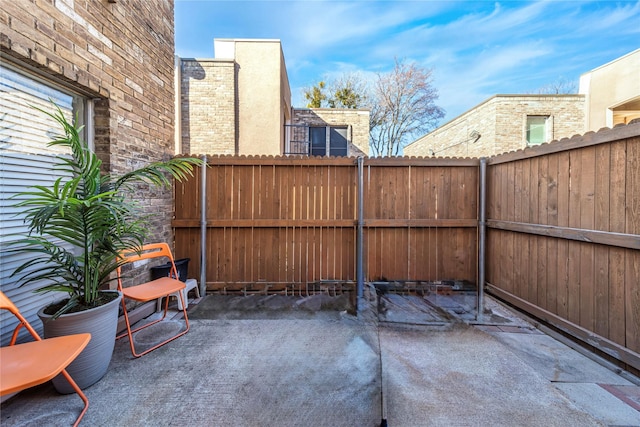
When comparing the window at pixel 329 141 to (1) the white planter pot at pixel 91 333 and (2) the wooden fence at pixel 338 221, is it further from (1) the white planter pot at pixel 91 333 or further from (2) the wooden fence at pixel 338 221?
(1) the white planter pot at pixel 91 333

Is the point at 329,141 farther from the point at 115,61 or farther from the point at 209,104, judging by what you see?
the point at 115,61

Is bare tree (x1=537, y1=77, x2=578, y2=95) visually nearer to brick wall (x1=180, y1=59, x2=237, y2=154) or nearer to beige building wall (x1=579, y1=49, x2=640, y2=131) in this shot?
beige building wall (x1=579, y1=49, x2=640, y2=131)

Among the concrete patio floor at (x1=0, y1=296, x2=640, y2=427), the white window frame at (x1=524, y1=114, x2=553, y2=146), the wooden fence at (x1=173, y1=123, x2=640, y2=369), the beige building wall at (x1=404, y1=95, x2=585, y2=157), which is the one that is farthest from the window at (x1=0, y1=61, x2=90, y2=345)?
the white window frame at (x1=524, y1=114, x2=553, y2=146)

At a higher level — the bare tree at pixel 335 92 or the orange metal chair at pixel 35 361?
the bare tree at pixel 335 92

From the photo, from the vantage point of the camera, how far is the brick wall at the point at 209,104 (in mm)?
6812

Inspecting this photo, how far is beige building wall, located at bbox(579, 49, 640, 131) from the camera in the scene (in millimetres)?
7785

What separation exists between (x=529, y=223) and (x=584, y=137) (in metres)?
1.03

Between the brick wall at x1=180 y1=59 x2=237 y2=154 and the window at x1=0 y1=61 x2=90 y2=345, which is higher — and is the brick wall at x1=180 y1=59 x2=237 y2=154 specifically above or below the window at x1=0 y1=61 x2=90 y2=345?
above

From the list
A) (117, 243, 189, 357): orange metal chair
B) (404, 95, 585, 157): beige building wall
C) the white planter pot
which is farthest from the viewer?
(404, 95, 585, 157): beige building wall

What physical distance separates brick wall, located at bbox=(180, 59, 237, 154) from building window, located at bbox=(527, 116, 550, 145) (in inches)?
397

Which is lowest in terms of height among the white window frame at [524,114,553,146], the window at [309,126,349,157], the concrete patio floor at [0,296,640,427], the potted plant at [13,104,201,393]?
the concrete patio floor at [0,296,640,427]

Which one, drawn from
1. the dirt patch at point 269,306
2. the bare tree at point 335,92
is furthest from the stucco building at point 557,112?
the dirt patch at point 269,306

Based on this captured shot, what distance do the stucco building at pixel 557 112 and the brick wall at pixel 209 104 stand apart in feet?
29.1

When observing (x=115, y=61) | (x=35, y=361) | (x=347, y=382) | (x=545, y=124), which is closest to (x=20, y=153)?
(x=115, y=61)
